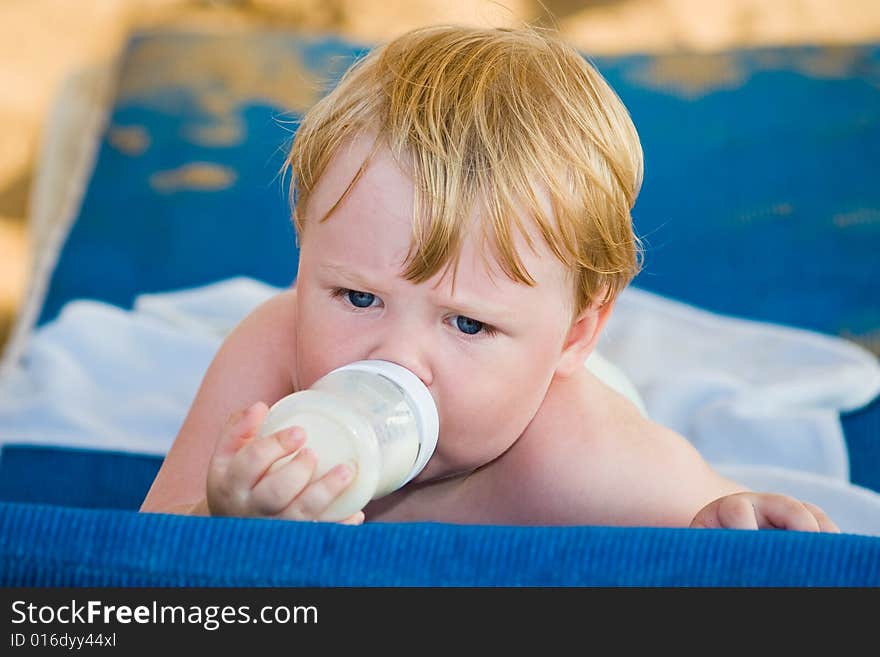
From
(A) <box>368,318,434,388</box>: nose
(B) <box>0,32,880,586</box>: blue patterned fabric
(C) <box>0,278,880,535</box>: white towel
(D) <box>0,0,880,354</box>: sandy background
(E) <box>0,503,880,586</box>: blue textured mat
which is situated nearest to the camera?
(E) <box>0,503,880,586</box>: blue textured mat

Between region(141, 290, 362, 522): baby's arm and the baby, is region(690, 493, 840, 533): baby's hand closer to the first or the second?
the baby

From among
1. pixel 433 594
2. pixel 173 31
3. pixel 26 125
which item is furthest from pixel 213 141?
pixel 433 594

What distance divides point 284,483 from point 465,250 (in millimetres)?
287

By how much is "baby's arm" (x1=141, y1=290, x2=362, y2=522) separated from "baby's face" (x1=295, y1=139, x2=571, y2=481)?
5.3 inches

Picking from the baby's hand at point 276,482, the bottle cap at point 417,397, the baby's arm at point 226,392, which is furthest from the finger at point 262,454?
the baby's arm at point 226,392

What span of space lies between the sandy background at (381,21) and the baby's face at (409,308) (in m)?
2.46

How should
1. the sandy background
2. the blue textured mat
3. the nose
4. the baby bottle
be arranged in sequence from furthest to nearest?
the sandy background, the nose, the baby bottle, the blue textured mat

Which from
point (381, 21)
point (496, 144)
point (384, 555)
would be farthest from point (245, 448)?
point (381, 21)

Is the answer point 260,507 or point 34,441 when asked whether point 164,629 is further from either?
point 34,441

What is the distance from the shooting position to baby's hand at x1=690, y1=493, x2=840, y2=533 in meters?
1.05

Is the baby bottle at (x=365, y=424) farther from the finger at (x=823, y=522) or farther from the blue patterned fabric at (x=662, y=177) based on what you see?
the blue patterned fabric at (x=662, y=177)

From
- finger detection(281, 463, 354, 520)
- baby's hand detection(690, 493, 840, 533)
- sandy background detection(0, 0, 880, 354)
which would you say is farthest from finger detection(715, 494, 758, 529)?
sandy background detection(0, 0, 880, 354)

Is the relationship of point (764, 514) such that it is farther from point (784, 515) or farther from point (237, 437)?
point (237, 437)

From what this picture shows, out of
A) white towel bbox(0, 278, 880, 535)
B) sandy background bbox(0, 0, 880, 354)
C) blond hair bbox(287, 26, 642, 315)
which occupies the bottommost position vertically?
sandy background bbox(0, 0, 880, 354)
